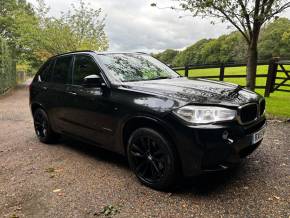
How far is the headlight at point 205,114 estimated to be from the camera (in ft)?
10.1

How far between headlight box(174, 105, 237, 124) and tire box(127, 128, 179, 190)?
1.34 feet

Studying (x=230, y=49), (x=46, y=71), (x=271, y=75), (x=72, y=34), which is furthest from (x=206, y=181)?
(x=230, y=49)

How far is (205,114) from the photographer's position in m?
3.08

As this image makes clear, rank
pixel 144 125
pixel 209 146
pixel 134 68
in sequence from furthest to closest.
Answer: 1. pixel 134 68
2. pixel 144 125
3. pixel 209 146

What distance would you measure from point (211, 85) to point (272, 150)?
1.95 meters

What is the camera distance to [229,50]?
6319cm

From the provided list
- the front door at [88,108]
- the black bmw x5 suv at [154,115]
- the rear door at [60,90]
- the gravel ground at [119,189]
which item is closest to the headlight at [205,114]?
the black bmw x5 suv at [154,115]

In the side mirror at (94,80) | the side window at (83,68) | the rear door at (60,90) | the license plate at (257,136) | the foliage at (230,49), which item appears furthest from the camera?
the foliage at (230,49)

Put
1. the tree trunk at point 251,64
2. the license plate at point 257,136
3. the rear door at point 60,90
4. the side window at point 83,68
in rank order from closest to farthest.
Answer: the license plate at point 257,136, the side window at point 83,68, the rear door at point 60,90, the tree trunk at point 251,64

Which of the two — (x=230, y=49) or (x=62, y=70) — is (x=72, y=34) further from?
(x=230, y=49)

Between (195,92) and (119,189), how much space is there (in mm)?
1566

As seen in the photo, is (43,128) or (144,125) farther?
(43,128)

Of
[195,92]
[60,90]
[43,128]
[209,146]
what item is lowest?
[43,128]

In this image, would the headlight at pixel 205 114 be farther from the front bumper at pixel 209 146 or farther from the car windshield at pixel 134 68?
the car windshield at pixel 134 68
